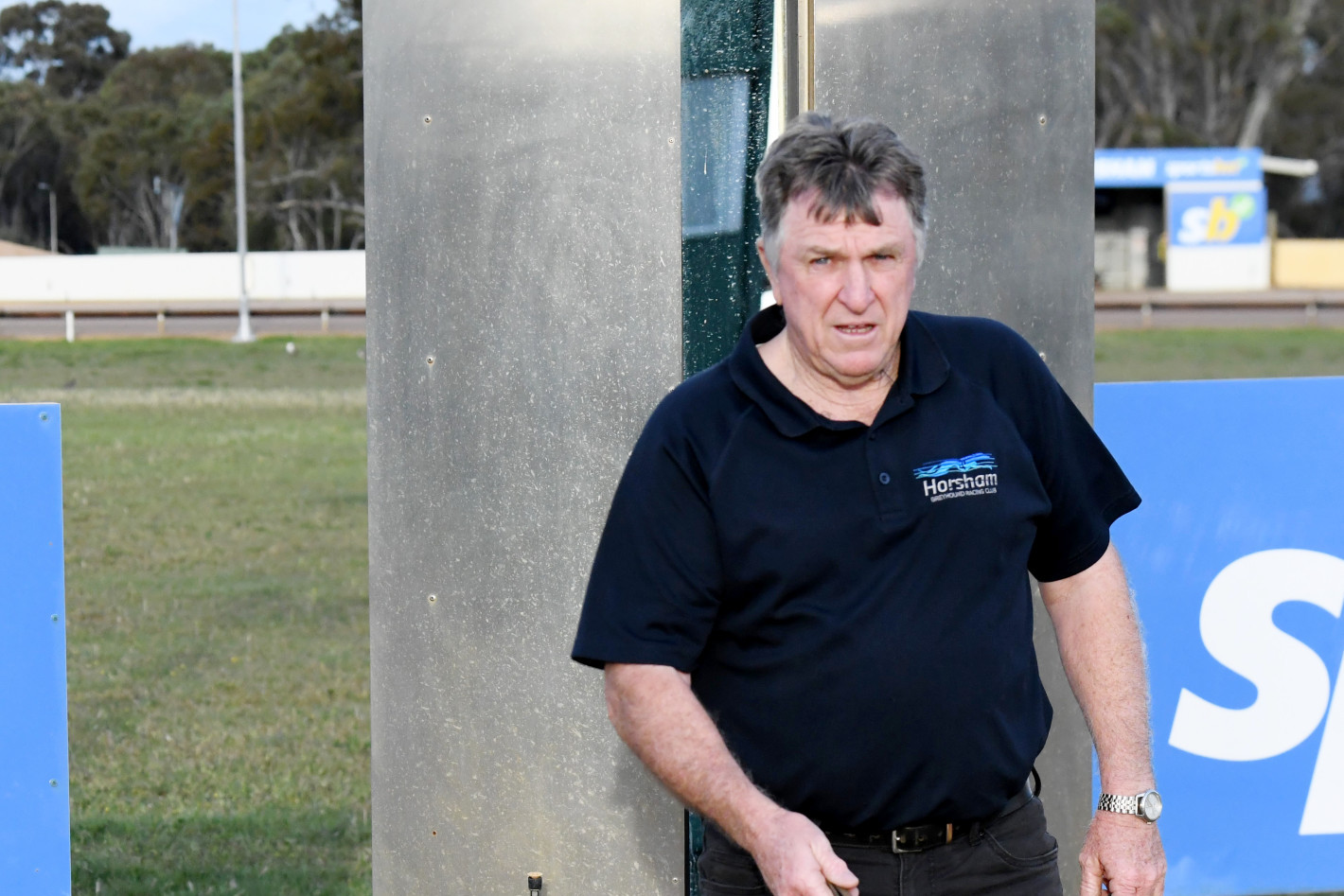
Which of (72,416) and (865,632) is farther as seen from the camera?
(72,416)

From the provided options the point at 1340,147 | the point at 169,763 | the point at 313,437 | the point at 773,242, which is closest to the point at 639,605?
the point at 773,242

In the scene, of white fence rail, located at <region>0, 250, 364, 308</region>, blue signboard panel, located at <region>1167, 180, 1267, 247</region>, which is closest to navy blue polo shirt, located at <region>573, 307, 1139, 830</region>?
white fence rail, located at <region>0, 250, 364, 308</region>

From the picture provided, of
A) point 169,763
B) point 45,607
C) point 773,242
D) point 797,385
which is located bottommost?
point 169,763

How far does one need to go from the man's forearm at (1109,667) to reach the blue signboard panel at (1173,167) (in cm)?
4413

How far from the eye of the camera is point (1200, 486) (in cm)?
465

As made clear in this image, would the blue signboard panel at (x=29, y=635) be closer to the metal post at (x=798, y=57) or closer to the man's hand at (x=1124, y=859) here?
the metal post at (x=798, y=57)

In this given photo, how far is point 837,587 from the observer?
242 centimetres

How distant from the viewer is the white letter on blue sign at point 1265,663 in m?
4.62

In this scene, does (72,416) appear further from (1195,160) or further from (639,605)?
(1195,160)

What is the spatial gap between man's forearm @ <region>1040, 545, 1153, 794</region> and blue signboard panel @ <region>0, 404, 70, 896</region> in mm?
2474

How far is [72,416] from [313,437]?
149 inches

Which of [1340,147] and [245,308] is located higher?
[1340,147]

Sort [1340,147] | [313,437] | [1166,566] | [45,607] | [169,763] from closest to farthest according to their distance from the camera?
1. [45,607]
2. [1166,566]
3. [169,763]
4. [313,437]
5. [1340,147]

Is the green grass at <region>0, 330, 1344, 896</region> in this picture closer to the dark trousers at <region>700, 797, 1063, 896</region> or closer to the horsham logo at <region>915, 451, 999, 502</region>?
the dark trousers at <region>700, 797, 1063, 896</region>
